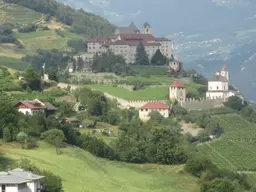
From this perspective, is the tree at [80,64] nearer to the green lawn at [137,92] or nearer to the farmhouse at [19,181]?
the green lawn at [137,92]

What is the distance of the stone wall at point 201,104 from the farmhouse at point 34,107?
2320cm

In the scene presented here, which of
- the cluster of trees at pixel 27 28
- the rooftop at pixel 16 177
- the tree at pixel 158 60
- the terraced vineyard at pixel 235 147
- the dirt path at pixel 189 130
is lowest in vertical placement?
the terraced vineyard at pixel 235 147

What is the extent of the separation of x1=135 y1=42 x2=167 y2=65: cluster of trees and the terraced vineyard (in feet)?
78.5

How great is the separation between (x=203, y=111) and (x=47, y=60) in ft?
115

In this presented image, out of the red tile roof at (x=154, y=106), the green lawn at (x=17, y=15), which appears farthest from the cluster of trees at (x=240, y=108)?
the green lawn at (x=17, y=15)

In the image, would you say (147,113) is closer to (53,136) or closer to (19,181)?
(53,136)

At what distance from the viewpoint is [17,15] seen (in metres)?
157

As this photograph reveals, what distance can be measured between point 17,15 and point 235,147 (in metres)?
76.5

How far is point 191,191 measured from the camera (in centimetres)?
5862

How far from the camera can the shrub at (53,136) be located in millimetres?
62406

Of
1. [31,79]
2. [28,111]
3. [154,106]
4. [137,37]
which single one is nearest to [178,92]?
[154,106]

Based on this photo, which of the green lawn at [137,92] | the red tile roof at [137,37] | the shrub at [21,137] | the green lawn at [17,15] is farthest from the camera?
the green lawn at [17,15]

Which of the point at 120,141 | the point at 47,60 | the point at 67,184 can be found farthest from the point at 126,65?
the point at 67,184

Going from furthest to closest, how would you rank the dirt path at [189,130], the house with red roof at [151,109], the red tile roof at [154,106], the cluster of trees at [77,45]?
the cluster of trees at [77,45]
the red tile roof at [154,106]
the house with red roof at [151,109]
the dirt path at [189,130]
